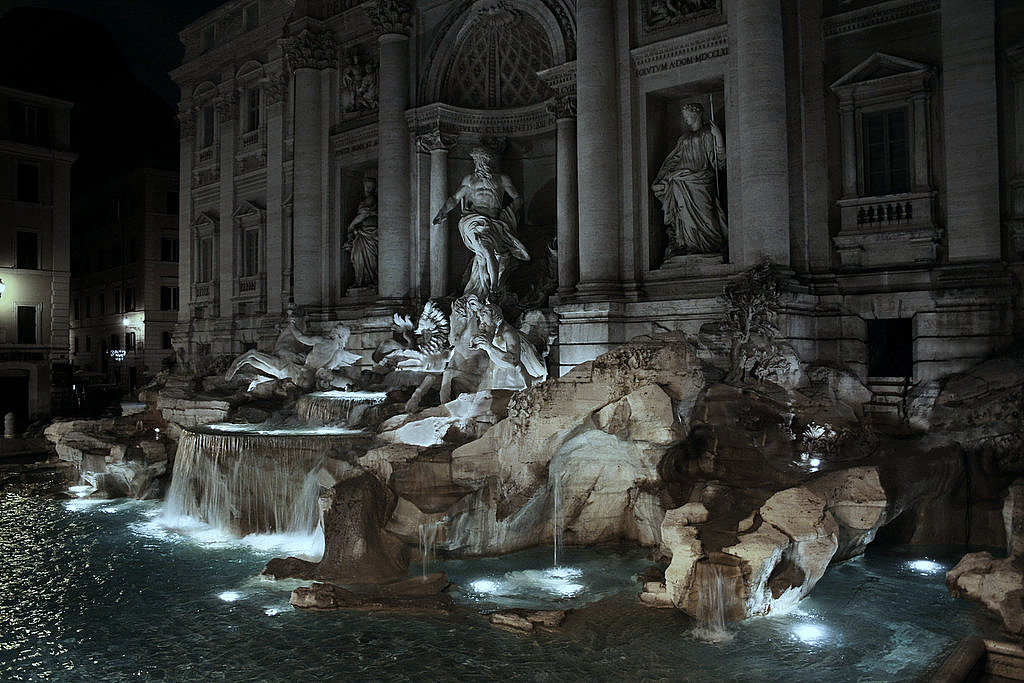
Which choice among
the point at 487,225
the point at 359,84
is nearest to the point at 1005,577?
the point at 487,225

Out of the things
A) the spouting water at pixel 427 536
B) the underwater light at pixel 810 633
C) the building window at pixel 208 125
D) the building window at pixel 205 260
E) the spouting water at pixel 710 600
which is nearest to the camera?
the underwater light at pixel 810 633

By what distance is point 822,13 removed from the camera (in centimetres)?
1230

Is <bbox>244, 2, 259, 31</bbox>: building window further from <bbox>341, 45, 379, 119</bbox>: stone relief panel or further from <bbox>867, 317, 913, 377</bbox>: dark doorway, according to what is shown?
<bbox>867, 317, 913, 377</bbox>: dark doorway

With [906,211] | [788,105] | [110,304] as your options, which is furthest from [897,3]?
[110,304]

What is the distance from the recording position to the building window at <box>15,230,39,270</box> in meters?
27.5

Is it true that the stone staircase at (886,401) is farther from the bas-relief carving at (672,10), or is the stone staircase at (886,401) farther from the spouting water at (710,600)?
the bas-relief carving at (672,10)

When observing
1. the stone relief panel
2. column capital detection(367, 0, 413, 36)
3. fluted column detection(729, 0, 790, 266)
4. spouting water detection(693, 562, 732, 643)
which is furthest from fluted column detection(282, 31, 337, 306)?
spouting water detection(693, 562, 732, 643)

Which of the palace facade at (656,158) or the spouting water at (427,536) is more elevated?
the palace facade at (656,158)

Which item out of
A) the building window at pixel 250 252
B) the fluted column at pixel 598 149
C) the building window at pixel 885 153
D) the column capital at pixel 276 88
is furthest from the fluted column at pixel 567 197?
the building window at pixel 250 252

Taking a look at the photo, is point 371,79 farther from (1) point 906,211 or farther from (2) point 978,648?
(2) point 978,648

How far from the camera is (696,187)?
43.3ft

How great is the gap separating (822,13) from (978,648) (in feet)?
32.8

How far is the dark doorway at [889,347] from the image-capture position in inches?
457

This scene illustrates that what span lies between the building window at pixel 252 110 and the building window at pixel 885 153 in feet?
55.0
